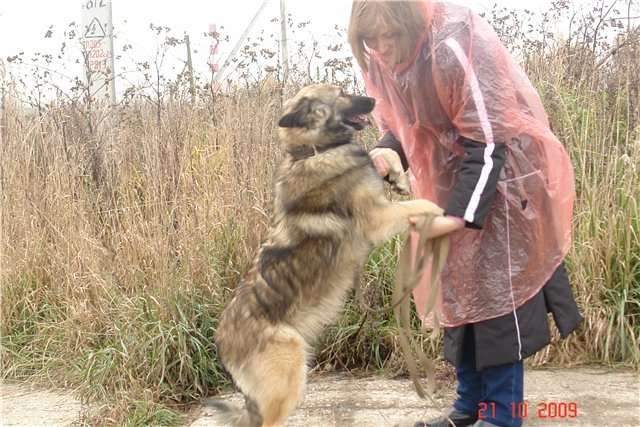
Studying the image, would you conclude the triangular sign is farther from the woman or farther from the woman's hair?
the woman's hair

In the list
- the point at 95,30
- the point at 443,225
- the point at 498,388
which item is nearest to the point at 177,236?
the point at 443,225

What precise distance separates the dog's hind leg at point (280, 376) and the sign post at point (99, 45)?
315cm

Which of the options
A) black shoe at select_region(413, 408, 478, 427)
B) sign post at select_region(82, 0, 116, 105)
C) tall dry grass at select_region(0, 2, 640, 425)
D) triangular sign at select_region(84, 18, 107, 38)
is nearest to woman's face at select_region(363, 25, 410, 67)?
black shoe at select_region(413, 408, 478, 427)

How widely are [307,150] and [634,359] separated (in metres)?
2.48

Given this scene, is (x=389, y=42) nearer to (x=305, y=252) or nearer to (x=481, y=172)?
(x=481, y=172)

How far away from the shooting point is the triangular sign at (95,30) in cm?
557

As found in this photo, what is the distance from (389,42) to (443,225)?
0.74 metres

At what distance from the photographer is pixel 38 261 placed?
15.2 ft

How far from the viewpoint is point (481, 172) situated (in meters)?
2.38

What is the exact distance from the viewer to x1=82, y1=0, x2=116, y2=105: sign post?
17.1 feet

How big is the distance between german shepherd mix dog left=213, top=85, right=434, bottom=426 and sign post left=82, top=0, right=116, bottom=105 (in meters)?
2.79

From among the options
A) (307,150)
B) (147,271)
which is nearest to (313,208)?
(307,150)

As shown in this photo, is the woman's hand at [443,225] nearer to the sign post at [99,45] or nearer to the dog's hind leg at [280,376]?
the dog's hind leg at [280,376]
